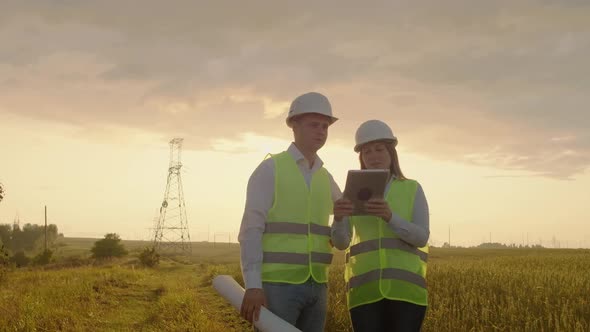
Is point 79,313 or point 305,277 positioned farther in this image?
point 79,313

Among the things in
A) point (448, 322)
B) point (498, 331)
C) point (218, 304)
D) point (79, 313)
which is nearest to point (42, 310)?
point (79, 313)

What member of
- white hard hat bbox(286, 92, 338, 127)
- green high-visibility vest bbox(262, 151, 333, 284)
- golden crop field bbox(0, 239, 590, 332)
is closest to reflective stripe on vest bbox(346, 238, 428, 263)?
green high-visibility vest bbox(262, 151, 333, 284)

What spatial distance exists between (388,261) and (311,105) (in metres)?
1.60

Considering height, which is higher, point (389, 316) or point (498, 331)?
point (389, 316)

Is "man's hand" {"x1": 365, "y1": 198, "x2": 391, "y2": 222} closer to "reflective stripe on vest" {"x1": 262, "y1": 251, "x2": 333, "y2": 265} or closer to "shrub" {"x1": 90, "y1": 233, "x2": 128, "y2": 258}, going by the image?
"reflective stripe on vest" {"x1": 262, "y1": 251, "x2": 333, "y2": 265}

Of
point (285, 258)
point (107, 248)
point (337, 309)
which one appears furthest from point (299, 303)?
point (107, 248)

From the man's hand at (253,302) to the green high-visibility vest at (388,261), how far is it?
1.00m

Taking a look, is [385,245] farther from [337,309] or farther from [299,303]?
[337,309]

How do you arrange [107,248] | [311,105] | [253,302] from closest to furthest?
[253,302], [311,105], [107,248]

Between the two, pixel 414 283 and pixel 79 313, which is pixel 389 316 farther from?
pixel 79 313

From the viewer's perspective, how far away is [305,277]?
4500 millimetres

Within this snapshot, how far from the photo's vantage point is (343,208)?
177 inches

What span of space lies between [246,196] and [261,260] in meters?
0.57

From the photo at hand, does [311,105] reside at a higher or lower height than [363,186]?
higher
